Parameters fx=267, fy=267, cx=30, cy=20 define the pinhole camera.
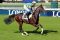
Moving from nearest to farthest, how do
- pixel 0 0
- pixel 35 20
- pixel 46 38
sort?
pixel 46 38
pixel 35 20
pixel 0 0

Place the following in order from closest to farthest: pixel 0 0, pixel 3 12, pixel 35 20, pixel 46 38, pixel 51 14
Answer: pixel 46 38 → pixel 35 20 → pixel 51 14 → pixel 3 12 → pixel 0 0

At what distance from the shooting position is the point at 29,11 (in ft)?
40.7

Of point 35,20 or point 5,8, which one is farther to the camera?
point 5,8

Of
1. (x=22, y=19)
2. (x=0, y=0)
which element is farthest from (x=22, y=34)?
(x=0, y=0)

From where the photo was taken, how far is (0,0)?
37.9 meters

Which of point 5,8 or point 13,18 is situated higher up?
point 13,18

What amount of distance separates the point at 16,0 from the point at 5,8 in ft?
43.4

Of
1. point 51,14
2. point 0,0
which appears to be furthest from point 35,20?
point 0,0

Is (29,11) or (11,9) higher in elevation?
(29,11)

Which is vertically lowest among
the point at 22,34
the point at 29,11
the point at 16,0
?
the point at 16,0

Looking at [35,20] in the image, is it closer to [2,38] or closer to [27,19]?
[27,19]

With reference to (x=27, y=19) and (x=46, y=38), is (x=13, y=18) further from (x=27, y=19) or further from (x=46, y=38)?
(x=46, y=38)

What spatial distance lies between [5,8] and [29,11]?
13.4 metres

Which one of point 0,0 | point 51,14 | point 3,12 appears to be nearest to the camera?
point 51,14
